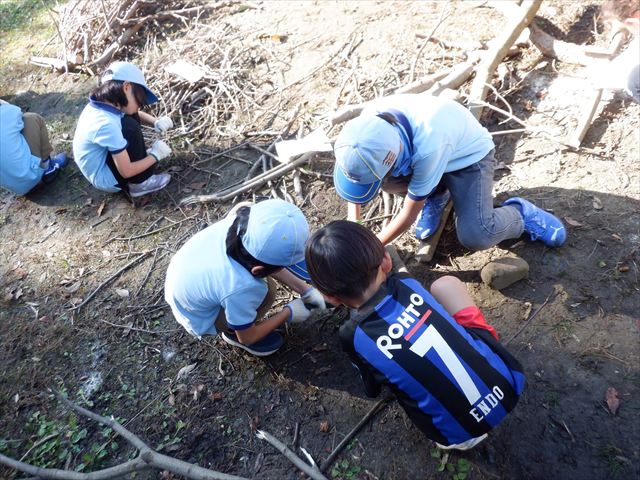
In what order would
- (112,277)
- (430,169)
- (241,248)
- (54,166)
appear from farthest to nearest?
A: (54,166), (112,277), (430,169), (241,248)

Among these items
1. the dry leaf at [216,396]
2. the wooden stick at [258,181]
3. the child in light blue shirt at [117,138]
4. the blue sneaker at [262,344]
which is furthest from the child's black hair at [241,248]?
the child in light blue shirt at [117,138]

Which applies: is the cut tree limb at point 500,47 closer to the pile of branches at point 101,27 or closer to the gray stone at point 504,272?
the gray stone at point 504,272

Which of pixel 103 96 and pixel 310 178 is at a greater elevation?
pixel 103 96

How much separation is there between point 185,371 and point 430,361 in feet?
6.07

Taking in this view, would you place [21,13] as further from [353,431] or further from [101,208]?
[353,431]

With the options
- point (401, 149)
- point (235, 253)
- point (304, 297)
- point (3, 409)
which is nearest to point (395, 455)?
point (304, 297)

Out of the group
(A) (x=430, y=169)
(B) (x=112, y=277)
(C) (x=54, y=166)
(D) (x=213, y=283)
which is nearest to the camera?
(D) (x=213, y=283)

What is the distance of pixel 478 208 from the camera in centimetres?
293

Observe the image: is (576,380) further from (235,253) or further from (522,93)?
(522,93)

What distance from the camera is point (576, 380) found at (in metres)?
2.55

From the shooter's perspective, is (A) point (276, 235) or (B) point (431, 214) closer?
(A) point (276, 235)

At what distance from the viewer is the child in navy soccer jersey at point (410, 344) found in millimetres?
1945

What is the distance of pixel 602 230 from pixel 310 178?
2350 millimetres

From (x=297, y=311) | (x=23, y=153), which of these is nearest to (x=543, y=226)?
(x=297, y=311)
